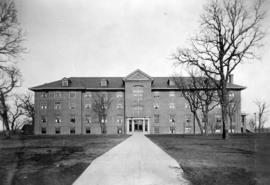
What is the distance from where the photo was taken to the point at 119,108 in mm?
56094

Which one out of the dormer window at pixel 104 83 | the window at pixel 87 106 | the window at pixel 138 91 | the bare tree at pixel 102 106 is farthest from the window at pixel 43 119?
the window at pixel 138 91

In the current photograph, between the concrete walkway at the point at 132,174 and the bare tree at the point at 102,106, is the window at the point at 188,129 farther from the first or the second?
the concrete walkway at the point at 132,174

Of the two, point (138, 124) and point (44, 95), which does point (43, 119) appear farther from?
point (138, 124)

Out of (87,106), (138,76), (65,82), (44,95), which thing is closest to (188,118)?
(138,76)

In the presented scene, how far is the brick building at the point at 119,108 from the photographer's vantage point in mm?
54750

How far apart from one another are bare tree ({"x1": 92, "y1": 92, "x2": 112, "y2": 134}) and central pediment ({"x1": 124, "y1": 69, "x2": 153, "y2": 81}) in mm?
6301

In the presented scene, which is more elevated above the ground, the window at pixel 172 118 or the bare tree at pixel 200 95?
the bare tree at pixel 200 95

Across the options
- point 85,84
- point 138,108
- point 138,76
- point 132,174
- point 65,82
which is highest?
point 138,76

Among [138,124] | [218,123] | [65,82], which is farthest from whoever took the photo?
[218,123]

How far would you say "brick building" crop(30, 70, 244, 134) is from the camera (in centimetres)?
5475

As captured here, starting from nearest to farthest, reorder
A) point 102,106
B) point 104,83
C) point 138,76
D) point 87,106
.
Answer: point 102,106 → point 138,76 → point 87,106 → point 104,83

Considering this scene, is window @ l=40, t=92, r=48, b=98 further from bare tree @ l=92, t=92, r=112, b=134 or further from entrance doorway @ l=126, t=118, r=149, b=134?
entrance doorway @ l=126, t=118, r=149, b=134

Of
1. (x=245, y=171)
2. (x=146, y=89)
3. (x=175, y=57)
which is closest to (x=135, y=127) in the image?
(x=146, y=89)

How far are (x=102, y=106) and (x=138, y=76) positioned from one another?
33.5 feet
